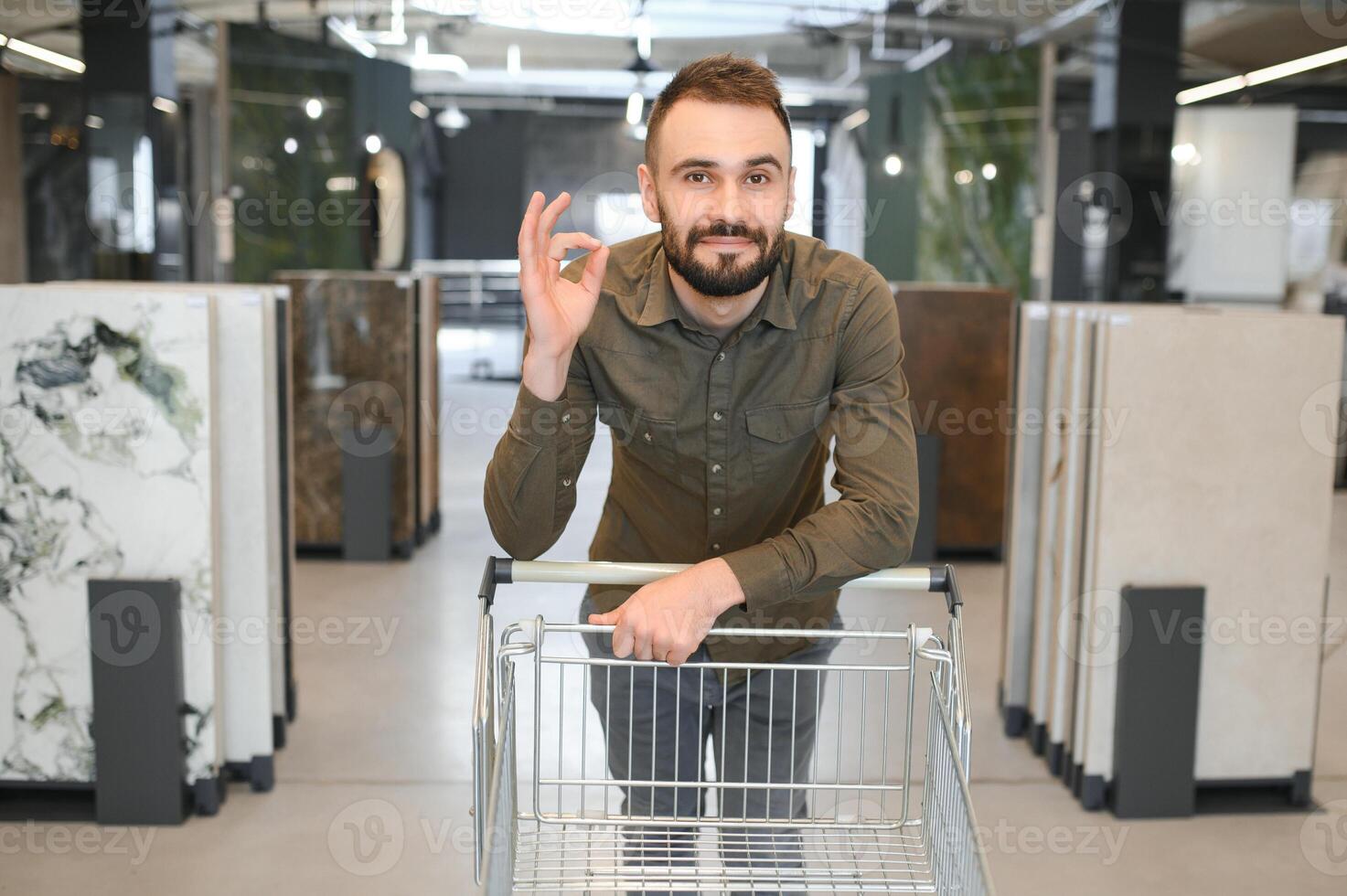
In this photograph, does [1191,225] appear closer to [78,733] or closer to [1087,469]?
[1087,469]

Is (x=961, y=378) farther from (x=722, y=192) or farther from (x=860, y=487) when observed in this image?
(x=722, y=192)

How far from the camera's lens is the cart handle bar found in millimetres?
1577

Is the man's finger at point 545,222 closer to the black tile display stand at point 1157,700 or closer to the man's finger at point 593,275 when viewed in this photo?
the man's finger at point 593,275

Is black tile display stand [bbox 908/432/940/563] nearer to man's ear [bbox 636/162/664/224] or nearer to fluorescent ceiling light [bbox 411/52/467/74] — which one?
man's ear [bbox 636/162/664/224]

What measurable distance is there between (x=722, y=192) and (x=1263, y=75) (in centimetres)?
918

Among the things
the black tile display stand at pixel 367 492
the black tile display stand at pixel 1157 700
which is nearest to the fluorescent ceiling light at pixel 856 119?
the black tile display stand at pixel 367 492

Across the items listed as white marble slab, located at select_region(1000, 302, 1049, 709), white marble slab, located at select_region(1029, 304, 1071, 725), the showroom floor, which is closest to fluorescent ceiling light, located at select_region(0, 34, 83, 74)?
the showroom floor

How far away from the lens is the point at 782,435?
67.3 inches

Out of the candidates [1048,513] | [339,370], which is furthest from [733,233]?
[339,370]

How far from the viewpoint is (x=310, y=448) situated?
5.64 metres

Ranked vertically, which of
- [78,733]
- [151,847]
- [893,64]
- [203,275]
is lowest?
[151,847]

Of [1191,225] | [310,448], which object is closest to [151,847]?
[310,448]

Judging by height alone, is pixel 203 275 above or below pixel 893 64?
below

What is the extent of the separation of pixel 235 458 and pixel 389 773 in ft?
3.16
